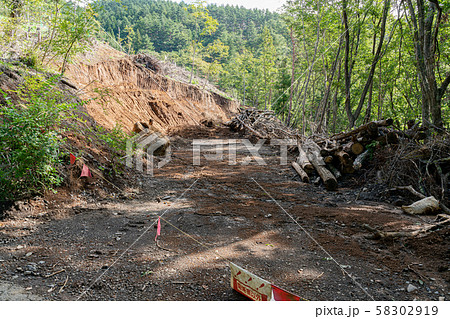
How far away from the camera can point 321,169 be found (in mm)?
7020

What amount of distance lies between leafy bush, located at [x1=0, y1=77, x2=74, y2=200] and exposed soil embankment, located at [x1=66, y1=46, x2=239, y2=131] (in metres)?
6.51

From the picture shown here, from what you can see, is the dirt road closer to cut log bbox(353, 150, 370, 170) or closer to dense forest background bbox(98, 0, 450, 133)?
cut log bbox(353, 150, 370, 170)

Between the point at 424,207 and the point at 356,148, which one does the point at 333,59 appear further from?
the point at 424,207

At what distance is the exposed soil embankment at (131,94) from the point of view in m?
11.7

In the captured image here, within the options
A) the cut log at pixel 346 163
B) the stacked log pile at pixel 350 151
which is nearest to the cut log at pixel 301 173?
the stacked log pile at pixel 350 151

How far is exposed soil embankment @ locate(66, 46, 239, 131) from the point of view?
1172 centimetres

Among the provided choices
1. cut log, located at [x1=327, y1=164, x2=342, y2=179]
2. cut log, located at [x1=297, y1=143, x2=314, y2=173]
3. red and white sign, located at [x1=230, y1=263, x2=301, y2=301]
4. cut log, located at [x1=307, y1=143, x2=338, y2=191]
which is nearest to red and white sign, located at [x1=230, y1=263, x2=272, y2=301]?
red and white sign, located at [x1=230, y1=263, x2=301, y2=301]

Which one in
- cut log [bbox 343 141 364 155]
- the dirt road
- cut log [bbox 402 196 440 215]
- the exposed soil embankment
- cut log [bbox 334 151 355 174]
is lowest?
the dirt road

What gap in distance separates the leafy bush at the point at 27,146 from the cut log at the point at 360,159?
658 cm

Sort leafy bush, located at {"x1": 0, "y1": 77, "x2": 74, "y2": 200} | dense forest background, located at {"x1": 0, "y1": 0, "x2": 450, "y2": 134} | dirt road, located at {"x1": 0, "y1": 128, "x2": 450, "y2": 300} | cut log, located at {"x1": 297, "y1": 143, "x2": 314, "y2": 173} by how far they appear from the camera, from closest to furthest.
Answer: dirt road, located at {"x1": 0, "y1": 128, "x2": 450, "y2": 300} → leafy bush, located at {"x1": 0, "y1": 77, "x2": 74, "y2": 200} → dense forest background, located at {"x1": 0, "y1": 0, "x2": 450, "y2": 134} → cut log, located at {"x1": 297, "y1": 143, "x2": 314, "y2": 173}

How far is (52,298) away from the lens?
2312mm

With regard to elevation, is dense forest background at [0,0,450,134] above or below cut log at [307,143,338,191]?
above

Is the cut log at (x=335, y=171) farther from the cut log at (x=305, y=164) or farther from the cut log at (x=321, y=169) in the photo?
the cut log at (x=305, y=164)
